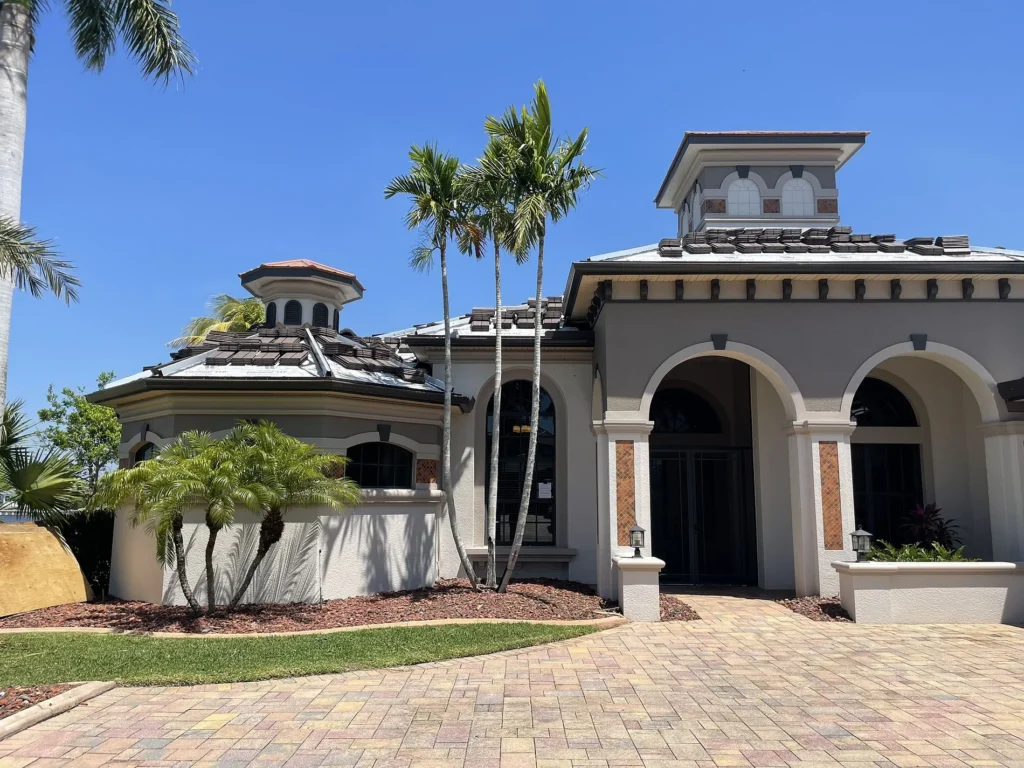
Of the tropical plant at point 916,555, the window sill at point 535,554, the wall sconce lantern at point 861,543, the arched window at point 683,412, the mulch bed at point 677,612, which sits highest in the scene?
the arched window at point 683,412

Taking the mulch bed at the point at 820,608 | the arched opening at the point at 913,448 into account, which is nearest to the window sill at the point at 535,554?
the mulch bed at the point at 820,608

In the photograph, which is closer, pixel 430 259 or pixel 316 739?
pixel 316 739

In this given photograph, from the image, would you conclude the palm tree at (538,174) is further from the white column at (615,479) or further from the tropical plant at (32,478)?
the tropical plant at (32,478)

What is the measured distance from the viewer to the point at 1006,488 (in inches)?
487

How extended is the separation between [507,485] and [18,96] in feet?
35.3

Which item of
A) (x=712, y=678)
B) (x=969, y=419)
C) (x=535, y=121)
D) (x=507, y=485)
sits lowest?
(x=712, y=678)

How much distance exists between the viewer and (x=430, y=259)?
13008mm

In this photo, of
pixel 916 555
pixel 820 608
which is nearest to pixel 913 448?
pixel 916 555

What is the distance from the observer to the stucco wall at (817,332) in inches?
492

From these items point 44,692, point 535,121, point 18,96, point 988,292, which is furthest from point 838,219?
point 44,692

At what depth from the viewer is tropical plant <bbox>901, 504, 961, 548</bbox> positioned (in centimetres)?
1306

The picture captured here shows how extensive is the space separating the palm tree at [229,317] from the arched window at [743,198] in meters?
16.4

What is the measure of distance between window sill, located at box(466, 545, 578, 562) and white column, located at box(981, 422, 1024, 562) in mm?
Result: 7482

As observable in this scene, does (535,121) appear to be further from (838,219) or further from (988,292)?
(838,219)
